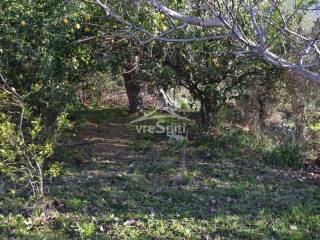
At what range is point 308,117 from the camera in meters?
8.29

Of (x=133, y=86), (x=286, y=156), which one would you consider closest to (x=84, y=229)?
(x=286, y=156)

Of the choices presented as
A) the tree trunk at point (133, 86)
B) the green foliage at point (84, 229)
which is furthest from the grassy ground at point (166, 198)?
the tree trunk at point (133, 86)

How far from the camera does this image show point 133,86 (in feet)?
32.8

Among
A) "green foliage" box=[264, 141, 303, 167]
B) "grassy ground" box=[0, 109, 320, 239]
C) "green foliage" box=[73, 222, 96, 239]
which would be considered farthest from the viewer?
"green foliage" box=[264, 141, 303, 167]

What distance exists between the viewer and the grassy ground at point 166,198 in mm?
4711

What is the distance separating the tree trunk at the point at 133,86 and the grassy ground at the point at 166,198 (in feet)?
4.94

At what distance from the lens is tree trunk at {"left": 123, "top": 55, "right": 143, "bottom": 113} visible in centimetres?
799

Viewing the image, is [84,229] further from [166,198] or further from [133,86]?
[133,86]

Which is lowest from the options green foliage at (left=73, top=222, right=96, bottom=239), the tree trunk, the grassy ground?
green foliage at (left=73, top=222, right=96, bottom=239)

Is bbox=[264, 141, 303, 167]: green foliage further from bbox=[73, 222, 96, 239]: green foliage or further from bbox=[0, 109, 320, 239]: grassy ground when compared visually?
bbox=[73, 222, 96, 239]: green foliage

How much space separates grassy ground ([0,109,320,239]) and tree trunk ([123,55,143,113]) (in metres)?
1.51

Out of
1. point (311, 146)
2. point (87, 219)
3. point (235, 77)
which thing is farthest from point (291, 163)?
point (87, 219)

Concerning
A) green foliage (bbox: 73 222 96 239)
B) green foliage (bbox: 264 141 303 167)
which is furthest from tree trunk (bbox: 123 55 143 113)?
green foliage (bbox: 73 222 96 239)

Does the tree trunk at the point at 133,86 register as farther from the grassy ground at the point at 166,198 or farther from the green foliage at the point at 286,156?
the green foliage at the point at 286,156
